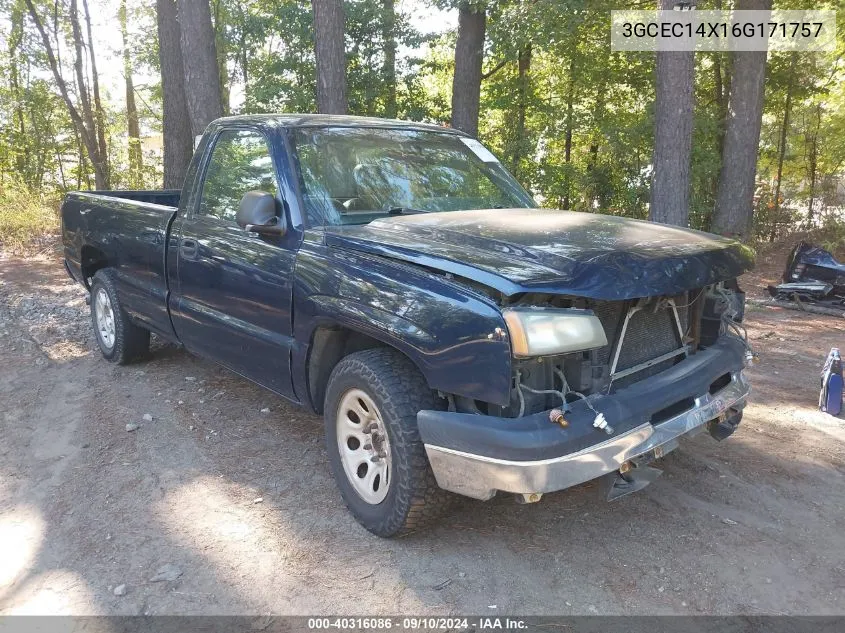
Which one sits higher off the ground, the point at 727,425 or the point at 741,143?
the point at 741,143

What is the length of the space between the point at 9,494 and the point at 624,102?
13.5 meters

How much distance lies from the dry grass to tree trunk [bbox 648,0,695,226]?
11.2 metres

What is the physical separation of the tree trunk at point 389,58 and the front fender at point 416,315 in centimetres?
1064

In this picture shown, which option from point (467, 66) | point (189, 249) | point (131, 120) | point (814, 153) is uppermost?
point (467, 66)

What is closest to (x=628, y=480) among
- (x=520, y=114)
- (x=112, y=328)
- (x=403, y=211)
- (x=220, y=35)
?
(x=403, y=211)

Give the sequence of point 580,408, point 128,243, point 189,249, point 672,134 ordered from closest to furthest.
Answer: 1. point 580,408
2. point 189,249
3. point 128,243
4. point 672,134

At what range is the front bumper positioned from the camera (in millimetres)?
2578

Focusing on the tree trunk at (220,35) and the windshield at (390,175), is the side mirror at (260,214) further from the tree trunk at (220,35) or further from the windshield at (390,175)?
the tree trunk at (220,35)

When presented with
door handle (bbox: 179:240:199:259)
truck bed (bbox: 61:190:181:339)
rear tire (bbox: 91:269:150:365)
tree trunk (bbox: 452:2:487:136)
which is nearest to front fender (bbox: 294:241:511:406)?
door handle (bbox: 179:240:199:259)

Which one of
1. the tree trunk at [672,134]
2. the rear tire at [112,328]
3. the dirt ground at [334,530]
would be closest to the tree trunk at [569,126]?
the tree trunk at [672,134]

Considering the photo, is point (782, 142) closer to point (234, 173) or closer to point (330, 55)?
point (330, 55)

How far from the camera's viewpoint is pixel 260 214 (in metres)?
3.48

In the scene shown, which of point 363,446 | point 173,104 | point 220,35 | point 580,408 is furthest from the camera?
point 220,35

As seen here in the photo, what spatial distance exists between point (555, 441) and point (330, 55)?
Answer: 810 centimetres
